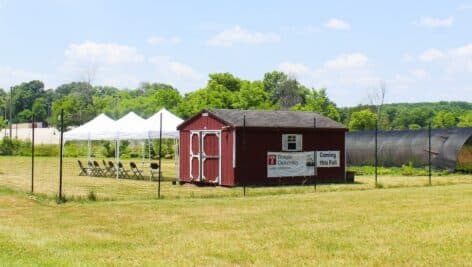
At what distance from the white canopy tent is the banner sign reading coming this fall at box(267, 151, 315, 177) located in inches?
201

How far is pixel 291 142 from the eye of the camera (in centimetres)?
2811

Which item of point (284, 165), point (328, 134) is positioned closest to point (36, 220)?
point (284, 165)

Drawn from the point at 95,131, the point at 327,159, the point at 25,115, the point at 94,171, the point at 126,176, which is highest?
the point at 25,115

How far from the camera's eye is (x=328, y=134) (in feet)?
96.7

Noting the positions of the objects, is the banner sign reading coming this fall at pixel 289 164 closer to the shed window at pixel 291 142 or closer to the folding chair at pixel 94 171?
the shed window at pixel 291 142

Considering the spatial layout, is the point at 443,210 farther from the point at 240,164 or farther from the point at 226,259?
the point at 240,164

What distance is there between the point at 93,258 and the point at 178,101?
242 feet

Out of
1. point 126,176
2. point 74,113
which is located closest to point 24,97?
point 74,113

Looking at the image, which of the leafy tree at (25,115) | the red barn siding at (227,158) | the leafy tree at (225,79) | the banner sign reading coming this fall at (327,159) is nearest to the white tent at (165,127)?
the red barn siding at (227,158)

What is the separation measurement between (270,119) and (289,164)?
2.08 metres

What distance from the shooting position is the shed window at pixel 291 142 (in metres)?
27.9

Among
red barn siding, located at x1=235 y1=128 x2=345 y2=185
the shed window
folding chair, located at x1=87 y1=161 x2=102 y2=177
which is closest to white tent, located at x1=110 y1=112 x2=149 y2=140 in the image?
folding chair, located at x1=87 y1=161 x2=102 y2=177

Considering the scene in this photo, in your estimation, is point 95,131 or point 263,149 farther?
point 95,131

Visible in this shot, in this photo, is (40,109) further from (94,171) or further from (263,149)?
(263,149)
